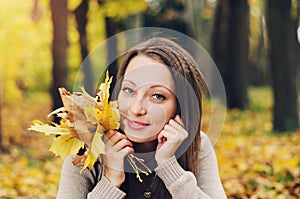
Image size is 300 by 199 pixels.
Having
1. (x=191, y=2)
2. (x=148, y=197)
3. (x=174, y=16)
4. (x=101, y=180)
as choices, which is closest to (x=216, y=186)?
(x=148, y=197)

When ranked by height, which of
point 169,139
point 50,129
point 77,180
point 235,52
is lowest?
point 235,52

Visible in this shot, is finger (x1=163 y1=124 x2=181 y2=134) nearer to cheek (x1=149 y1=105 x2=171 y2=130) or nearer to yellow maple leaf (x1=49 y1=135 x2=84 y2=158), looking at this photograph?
cheek (x1=149 y1=105 x2=171 y2=130)

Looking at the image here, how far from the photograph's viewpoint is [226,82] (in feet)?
52.9

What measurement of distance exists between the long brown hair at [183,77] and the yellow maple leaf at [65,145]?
0.35 meters

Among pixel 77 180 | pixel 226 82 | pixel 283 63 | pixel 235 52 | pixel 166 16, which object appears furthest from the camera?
pixel 166 16

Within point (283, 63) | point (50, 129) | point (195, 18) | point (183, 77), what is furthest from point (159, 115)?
point (195, 18)

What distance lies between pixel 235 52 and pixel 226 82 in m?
0.85

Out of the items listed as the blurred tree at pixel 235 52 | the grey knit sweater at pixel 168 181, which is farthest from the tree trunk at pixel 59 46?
the grey knit sweater at pixel 168 181

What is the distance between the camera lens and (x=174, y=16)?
2438 centimetres

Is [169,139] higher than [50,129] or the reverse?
the reverse

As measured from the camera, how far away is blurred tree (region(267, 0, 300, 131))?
10289mm

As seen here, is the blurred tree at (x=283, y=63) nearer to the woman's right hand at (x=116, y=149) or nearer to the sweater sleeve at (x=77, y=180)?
the sweater sleeve at (x=77, y=180)

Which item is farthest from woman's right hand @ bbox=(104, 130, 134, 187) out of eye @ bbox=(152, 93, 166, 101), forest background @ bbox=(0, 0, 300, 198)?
forest background @ bbox=(0, 0, 300, 198)

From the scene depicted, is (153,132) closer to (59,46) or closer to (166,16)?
(59,46)
